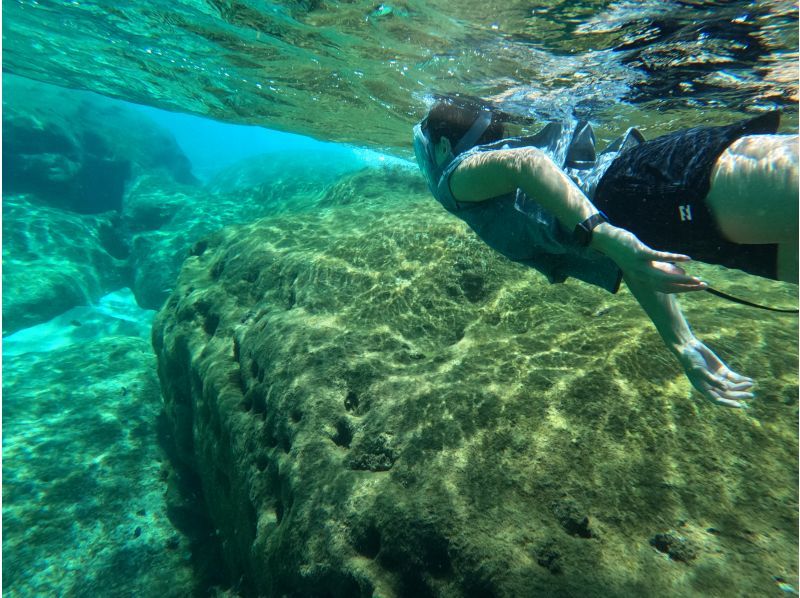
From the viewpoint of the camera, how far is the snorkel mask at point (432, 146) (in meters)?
2.74

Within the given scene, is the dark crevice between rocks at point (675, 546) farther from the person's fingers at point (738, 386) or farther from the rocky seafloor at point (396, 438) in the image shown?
the person's fingers at point (738, 386)

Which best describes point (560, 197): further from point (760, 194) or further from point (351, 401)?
point (351, 401)

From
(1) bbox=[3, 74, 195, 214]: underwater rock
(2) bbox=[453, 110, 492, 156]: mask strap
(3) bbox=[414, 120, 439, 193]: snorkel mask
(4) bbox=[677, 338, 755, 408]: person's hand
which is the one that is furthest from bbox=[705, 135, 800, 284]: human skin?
(1) bbox=[3, 74, 195, 214]: underwater rock

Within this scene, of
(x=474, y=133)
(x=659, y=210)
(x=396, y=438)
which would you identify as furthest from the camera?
(x=396, y=438)

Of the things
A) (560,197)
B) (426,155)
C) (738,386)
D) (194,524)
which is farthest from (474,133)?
(194,524)

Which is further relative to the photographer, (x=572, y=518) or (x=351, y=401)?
(x=351, y=401)

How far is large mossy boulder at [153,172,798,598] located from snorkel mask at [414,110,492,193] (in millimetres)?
2028

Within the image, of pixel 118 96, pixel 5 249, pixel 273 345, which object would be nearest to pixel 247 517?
pixel 273 345

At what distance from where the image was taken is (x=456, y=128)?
2.79 metres

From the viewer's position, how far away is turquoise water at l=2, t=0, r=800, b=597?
8.31 ft

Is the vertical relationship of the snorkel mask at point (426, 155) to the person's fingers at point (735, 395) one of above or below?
above

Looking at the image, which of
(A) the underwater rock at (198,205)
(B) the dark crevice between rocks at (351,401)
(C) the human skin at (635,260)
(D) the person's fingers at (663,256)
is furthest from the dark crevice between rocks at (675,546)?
(A) the underwater rock at (198,205)

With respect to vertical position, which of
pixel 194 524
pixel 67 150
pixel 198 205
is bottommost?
pixel 194 524

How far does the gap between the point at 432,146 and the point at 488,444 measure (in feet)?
8.36
